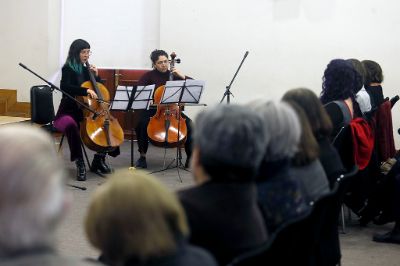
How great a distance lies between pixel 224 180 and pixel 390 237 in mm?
2826

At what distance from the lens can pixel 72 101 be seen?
6.03 m

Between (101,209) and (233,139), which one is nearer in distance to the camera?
(101,209)

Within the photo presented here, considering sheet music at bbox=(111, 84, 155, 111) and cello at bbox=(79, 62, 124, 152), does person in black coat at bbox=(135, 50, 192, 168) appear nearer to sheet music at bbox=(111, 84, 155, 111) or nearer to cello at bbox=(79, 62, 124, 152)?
sheet music at bbox=(111, 84, 155, 111)

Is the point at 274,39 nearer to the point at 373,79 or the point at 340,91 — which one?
the point at 373,79

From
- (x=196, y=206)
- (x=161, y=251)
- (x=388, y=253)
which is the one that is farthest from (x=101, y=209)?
(x=388, y=253)

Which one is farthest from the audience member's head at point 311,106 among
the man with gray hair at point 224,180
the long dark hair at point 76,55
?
the long dark hair at point 76,55

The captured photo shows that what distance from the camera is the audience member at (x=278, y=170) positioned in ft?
7.46

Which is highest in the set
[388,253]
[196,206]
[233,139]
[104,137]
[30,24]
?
[30,24]

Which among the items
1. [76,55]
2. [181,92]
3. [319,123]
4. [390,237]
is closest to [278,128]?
[319,123]

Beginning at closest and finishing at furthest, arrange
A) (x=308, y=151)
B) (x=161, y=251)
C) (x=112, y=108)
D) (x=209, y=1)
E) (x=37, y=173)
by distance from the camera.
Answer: (x=37, y=173)
(x=161, y=251)
(x=308, y=151)
(x=112, y=108)
(x=209, y=1)

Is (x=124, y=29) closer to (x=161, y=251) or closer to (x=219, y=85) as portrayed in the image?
(x=219, y=85)

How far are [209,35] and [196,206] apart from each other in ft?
20.1

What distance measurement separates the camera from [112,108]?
585 cm

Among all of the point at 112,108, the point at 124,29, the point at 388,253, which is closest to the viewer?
the point at 388,253
